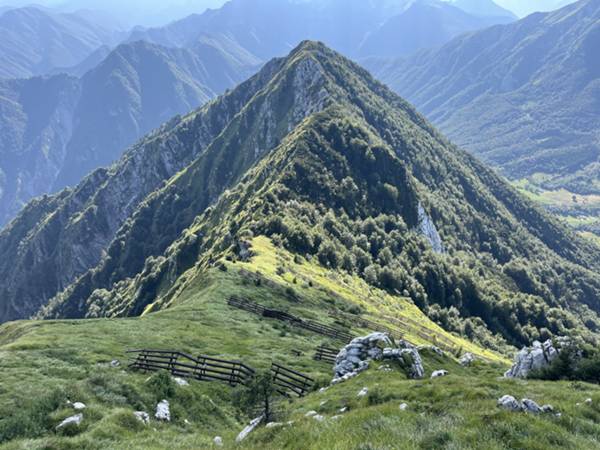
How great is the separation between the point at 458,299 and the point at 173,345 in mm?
131957

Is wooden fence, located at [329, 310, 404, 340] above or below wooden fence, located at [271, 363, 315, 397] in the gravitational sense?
below

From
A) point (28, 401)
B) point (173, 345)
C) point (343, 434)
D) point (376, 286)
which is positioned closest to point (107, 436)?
point (28, 401)

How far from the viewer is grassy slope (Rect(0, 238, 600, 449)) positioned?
17172 mm

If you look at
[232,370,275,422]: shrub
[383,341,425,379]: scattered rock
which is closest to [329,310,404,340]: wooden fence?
[383,341,425,379]: scattered rock

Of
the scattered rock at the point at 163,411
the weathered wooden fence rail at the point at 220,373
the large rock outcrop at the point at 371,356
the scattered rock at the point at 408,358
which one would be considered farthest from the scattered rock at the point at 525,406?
the weathered wooden fence rail at the point at 220,373

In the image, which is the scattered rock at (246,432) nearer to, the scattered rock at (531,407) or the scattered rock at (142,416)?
the scattered rock at (142,416)

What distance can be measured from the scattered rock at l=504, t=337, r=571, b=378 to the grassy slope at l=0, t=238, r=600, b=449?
21.9ft

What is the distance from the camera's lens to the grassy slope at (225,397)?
17.2 metres

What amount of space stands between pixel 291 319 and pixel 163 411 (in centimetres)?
4727

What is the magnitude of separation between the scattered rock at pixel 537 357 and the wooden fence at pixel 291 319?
32.5m

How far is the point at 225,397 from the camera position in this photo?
36.8 m

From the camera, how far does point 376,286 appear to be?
140250mm

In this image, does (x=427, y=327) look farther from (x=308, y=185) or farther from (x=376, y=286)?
(x=308, y=185)

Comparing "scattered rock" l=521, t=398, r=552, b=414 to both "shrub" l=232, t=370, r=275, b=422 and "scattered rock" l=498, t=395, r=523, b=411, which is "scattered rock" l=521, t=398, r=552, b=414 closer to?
"scattered rock" l=498, t=395, r=523, b=411
